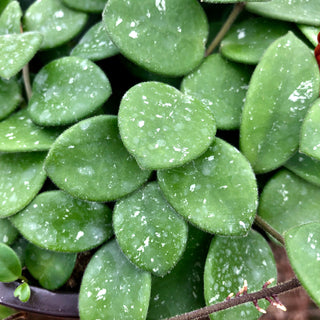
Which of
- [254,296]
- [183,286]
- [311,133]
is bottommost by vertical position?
[183,286]

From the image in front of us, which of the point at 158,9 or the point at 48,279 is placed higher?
the point at 158,9

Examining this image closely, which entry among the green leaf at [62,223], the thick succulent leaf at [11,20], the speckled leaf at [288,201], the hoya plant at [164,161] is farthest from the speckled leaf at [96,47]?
the speckled leaf at [288,201]

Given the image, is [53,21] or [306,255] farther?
[53,21]

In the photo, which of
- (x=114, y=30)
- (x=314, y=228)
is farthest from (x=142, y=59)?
(x=314, y=228)

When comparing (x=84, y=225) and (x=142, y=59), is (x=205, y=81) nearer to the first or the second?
(x=142, y=59)

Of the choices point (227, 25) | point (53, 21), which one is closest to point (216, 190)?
point (227, 25)

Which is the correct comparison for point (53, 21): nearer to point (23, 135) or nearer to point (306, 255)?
point (23, 135)
